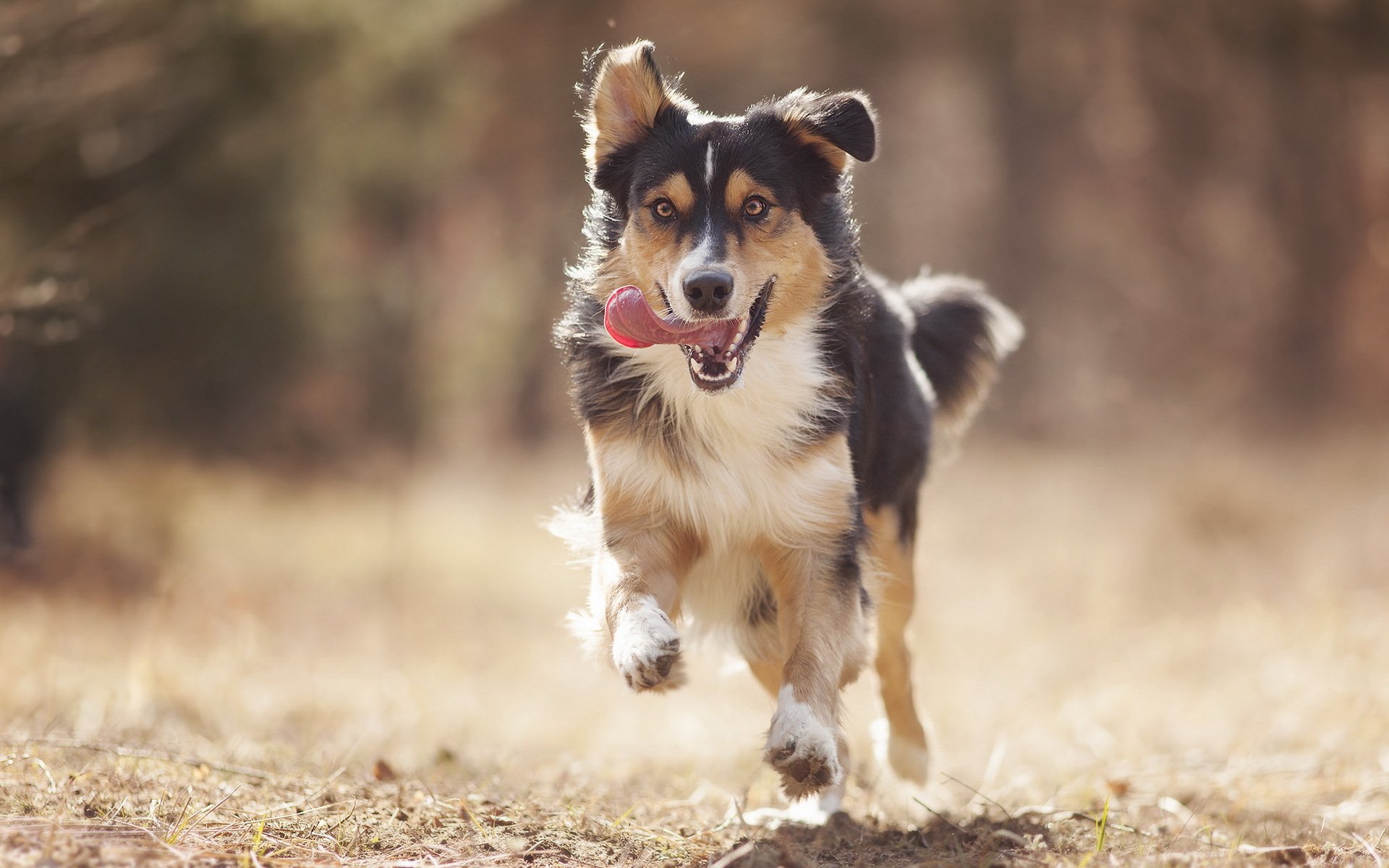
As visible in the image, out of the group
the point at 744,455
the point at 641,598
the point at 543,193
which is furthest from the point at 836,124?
the point at 543,193

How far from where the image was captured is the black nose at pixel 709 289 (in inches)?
145

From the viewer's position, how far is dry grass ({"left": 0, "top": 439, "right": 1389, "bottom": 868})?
368 cm

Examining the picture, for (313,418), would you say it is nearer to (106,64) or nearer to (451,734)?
(106,64)

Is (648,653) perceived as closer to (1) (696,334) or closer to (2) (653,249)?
(1) (696,334)

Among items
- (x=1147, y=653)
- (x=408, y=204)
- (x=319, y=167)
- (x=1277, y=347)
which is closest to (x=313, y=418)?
(x=408, y=204)

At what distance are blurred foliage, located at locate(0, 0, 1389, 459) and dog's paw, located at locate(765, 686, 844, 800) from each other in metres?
3.92

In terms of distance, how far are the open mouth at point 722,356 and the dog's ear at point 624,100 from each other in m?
0.76

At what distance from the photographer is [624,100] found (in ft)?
13.9

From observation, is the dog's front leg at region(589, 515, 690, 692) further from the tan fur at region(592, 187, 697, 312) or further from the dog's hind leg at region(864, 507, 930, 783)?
the dog's hind leg at region(864, 507, 930, 783)

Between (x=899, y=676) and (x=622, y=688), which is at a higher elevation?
(x=899, y=676)

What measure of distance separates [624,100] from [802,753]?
2200mm

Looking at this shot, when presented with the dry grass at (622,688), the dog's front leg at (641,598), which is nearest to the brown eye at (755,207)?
the dog's front leg at (641,598)

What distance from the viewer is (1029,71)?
1711cm

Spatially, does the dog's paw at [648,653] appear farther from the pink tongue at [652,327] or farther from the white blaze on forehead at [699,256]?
the white blaze on forehead at [699,256]
